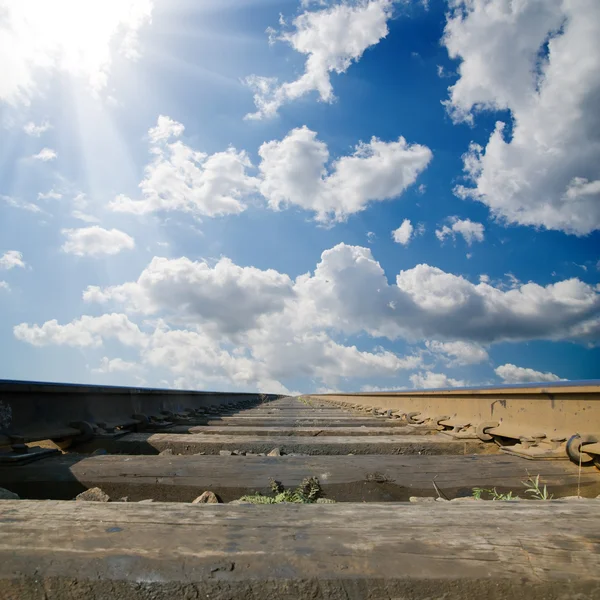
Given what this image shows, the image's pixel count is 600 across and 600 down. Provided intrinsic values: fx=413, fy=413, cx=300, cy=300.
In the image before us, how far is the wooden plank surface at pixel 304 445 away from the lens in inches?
111

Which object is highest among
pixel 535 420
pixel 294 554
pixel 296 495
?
pixel 535 420

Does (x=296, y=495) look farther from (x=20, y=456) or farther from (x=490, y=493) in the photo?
(x=20, y=456)

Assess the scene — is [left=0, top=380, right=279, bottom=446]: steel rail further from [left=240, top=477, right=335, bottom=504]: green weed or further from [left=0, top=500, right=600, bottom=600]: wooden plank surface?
[left=0, top=500, right=600, bottom=600]: wooden plank surface

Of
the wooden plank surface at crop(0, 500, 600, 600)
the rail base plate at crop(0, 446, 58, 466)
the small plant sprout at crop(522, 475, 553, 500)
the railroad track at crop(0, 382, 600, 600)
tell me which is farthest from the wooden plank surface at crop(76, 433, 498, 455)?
the wooden plank surface at crop(0, 500, 600, 600)

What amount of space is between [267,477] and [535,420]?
2.00m

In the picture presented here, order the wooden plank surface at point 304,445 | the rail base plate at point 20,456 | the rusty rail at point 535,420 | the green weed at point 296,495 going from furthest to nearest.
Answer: the wooden plank surface at point 304,445 → the rusty rail at point 535,420 → the rail base plate at point 20,456 → the green weed at point 296,495

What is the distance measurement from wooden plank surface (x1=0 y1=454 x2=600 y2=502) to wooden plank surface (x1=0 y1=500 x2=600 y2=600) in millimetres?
810

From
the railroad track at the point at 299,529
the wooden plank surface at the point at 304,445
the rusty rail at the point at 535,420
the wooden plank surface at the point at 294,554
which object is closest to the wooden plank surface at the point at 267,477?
the railroad track at the point at 299,529

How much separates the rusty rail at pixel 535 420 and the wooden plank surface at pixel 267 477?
5.1 inches

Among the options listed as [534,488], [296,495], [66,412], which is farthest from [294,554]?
[66,412]

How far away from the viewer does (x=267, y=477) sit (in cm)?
193

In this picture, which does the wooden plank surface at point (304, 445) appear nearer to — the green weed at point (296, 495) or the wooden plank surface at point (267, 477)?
the wooden plank surface at point (267, 477)

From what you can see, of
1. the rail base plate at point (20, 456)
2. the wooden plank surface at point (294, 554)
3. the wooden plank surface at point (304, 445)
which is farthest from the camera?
the wooden plank surface at point (304, 445)

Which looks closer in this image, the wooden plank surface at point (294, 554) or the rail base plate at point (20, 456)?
the wooden plank surface at point (294, 554)
